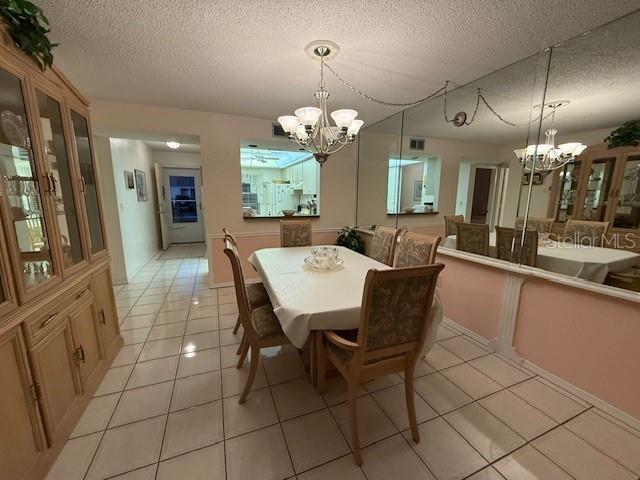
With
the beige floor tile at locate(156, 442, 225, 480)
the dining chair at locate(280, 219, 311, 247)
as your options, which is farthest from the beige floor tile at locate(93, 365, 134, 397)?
the dining chair at locate(280, 219, 311, 247)

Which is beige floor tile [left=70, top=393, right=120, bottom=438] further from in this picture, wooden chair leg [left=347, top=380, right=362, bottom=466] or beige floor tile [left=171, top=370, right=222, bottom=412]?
wooden chair leg [left=347, top=380, right=362, bottom=466]

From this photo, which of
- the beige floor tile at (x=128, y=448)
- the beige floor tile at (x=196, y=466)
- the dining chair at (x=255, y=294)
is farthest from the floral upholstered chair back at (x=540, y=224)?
the beige floor tile at (x=128, y=448)

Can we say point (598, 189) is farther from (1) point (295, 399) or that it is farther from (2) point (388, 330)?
(1) point (295, 399)

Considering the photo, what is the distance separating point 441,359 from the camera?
2.12 meters

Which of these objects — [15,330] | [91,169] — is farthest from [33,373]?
[91,169]

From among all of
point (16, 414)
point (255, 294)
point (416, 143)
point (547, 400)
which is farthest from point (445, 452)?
point (416, 143)

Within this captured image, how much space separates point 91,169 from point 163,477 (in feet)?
6.98

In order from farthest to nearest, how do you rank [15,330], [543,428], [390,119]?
[390,119] < [543,428] < [15,330]

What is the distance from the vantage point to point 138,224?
4.66 m

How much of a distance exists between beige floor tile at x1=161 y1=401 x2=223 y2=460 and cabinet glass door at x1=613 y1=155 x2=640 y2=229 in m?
2.87

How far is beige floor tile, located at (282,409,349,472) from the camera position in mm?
1311

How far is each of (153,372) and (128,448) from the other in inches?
25.4

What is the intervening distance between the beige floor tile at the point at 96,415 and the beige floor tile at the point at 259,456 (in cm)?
80

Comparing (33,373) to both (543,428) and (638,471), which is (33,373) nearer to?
(543,428)
